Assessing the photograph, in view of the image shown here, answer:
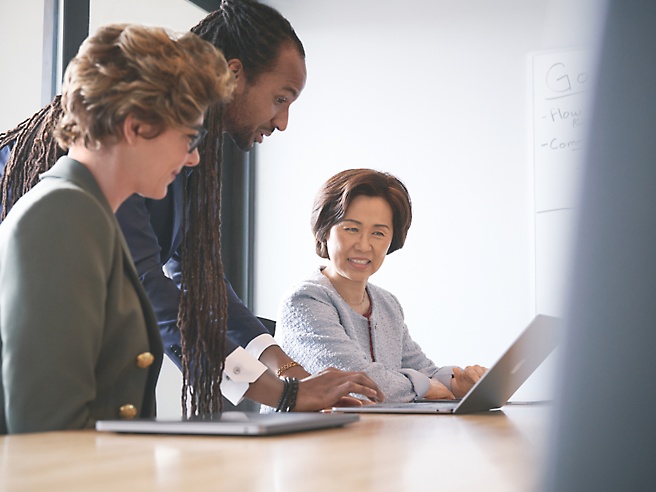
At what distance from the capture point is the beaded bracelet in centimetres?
131

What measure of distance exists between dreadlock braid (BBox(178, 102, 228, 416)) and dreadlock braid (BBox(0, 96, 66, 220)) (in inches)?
10.5

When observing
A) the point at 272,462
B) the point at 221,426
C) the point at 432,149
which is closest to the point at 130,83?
the point at 221,426

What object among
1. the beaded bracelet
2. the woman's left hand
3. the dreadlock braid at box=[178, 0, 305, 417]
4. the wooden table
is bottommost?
the woman's left hand

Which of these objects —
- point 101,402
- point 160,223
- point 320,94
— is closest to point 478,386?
point 101,402

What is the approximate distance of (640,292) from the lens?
20 centimetres

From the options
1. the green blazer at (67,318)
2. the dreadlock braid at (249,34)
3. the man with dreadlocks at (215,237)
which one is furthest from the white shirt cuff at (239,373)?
the dreadlock braid at (249,34)

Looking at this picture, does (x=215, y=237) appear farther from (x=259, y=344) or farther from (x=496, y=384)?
(x=496, y=384)

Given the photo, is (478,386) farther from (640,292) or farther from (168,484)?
(640,292)

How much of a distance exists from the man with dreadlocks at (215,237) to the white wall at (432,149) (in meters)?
1.74

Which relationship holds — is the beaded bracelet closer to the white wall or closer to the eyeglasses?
the eyeglasses

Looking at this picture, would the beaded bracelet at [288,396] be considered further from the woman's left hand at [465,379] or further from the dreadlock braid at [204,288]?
the woman's left hand at [465,379]

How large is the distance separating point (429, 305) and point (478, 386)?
89.8 inches

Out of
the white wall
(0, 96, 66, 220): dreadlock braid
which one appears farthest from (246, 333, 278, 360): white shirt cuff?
the white wall

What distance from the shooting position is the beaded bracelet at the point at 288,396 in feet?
4.31
